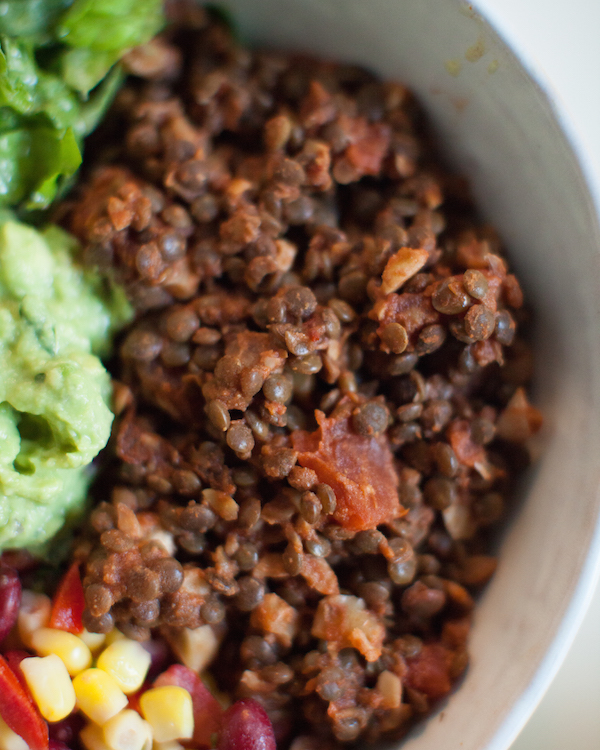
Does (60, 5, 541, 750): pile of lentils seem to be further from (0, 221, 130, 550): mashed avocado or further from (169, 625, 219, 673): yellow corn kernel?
(0, 221, 130, 550): mashed avocado

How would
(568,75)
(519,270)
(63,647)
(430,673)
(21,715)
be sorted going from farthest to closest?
(568,75)
(519,270)
(430,673)
(63,647)
(21,715)

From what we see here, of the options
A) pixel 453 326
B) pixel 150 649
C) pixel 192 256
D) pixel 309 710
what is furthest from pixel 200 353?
pixel 309 710

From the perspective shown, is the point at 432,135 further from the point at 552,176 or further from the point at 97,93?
the point at 97,93

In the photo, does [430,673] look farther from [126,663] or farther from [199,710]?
[126,663]

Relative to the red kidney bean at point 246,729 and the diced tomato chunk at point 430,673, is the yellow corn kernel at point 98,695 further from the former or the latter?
the diced tomato chunk at point 430,673

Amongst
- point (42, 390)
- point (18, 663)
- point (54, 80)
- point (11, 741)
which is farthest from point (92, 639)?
point (54, 80)

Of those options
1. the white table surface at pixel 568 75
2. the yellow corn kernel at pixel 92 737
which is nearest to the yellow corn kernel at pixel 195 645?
the yellow corn kernel at pixel 92 737
